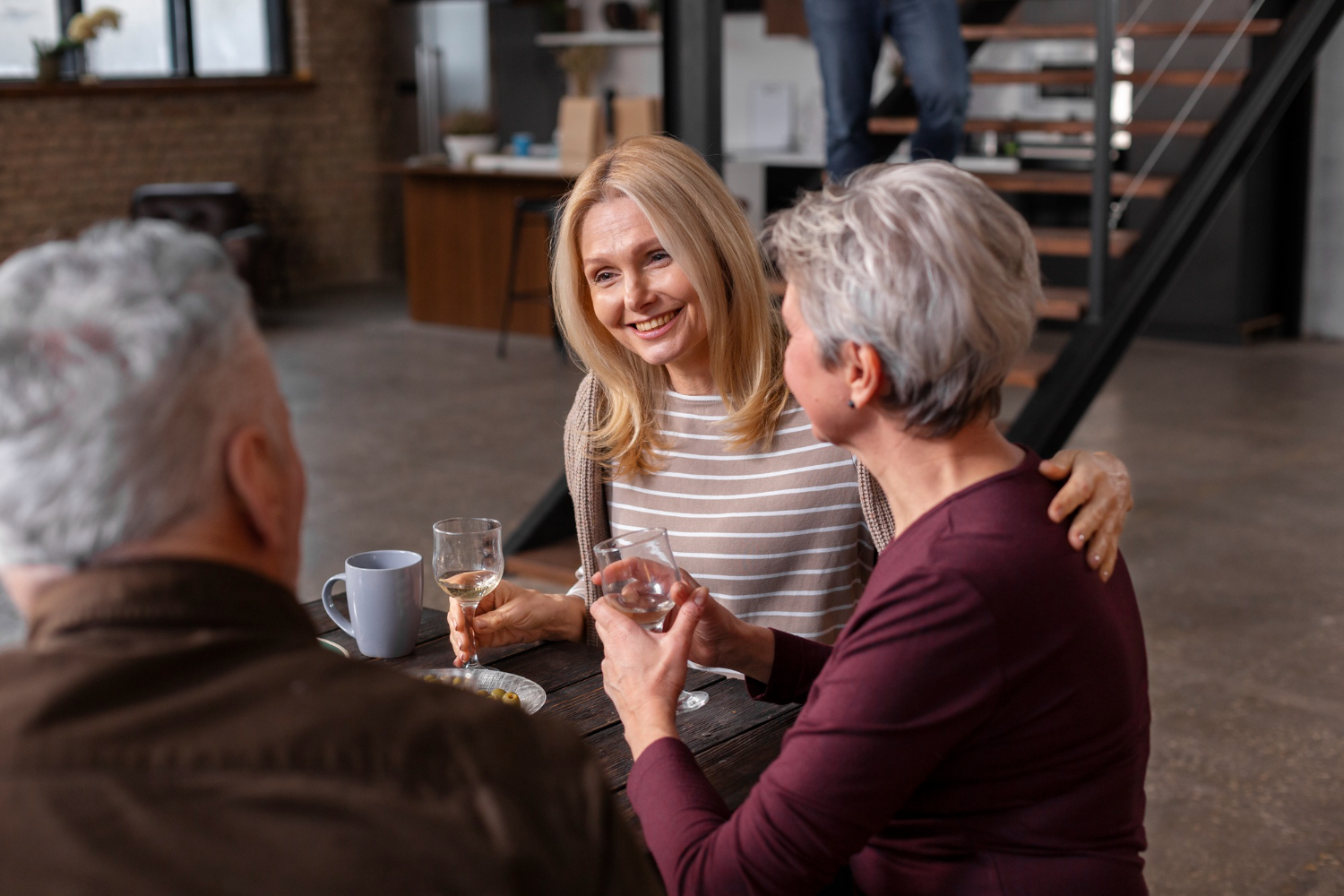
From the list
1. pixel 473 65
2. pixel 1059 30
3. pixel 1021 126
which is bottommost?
pixel 1021 126

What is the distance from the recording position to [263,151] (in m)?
10.4

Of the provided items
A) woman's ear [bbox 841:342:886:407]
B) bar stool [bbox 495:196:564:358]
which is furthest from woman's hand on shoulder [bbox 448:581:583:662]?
bar stool [bbox 495:196:564:358]

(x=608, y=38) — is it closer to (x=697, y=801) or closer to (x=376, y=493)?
(x=376, y=493)

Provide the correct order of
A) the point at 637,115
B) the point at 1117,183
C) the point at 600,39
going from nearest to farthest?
the point at 1117,183 → the point at 637,115 → the point at 600,39

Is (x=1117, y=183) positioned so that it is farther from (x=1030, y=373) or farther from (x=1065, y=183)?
(x=1030, y=373)

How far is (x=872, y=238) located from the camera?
1.16 metres

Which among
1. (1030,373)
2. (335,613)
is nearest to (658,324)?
(335,613)

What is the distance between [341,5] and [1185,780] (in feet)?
31.2

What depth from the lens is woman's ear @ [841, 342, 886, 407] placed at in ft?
3.89

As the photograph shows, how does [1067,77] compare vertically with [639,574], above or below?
above

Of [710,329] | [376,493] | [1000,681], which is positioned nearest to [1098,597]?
[1000,681]

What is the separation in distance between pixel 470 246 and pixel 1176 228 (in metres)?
5.32

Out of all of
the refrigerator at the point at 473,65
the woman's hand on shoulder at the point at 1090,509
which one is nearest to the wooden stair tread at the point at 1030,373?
the woman's hand on shoulder at the point at 1090,509

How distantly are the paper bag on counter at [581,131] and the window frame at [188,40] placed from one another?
13.2ft
